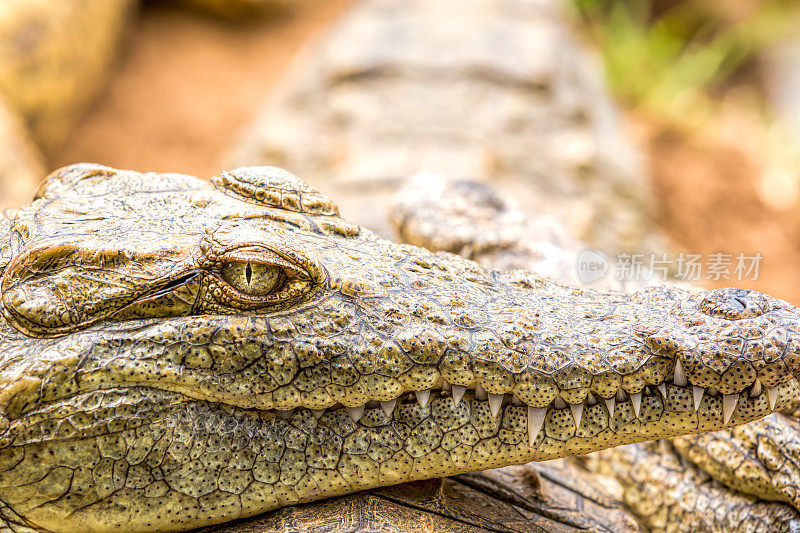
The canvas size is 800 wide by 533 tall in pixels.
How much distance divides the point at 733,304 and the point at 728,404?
325mm

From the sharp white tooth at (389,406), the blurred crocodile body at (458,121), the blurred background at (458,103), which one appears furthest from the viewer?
the blurred background at (458,103)

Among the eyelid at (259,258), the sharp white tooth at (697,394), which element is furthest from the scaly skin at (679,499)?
the eyelid at (259,258)

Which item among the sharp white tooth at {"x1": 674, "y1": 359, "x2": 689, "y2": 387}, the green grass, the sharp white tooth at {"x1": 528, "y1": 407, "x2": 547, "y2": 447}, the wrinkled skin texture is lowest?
the wrinkled skin texture

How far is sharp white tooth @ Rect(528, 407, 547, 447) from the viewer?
2.40m

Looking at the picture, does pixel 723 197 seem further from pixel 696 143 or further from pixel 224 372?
pixel 224 372

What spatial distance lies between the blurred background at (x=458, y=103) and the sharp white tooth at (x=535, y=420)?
2.51 m

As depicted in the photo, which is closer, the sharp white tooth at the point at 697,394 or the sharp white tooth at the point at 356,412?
the sharp white tooth at the point at 697,394

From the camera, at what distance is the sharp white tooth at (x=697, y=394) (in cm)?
234

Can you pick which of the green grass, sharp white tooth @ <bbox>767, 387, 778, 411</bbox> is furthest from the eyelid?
the green grass

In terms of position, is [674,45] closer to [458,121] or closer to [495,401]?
[458,121]

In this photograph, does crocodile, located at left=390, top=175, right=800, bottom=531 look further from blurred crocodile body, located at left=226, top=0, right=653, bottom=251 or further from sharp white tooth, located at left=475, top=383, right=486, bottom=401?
blurred crocodile body, located at left=226, top=0, right=653, bottom=251

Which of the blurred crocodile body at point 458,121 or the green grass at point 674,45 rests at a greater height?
the green grass at point 674,45

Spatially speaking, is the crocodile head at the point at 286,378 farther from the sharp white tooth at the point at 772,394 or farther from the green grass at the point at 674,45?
the green grass at the point at 674,45

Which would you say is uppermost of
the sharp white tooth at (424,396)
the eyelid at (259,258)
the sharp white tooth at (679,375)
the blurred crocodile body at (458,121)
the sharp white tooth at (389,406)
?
the blurred crocodile body at (458,121)
